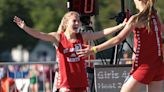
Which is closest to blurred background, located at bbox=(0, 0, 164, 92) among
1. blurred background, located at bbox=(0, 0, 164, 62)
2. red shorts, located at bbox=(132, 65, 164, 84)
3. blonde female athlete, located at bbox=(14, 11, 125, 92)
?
blurred background, located at bbox=(0, 0, 164, 62)

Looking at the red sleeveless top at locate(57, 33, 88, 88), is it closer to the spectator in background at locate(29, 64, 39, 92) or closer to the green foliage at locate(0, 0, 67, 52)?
the spectator in background at locate(29, 64, 39, 92)

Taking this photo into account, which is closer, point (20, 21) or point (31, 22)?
point (20, 21)

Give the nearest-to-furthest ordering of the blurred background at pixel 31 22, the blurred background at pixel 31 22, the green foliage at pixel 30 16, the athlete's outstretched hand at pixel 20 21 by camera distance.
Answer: the athlete's outstretched hand at pixel 20 21 → the blurred background at pixel 31 22 → the green foliage at pixel 30 16 → the blurred background at pixel 31 22

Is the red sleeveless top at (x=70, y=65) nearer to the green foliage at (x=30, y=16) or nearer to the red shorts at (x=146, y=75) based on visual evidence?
the red shorts at (x=146, y=75)

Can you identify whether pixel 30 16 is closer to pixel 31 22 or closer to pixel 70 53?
pixel 31 22

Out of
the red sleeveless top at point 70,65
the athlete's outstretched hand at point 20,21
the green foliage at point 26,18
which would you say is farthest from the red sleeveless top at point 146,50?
the green foliage at point 26,18

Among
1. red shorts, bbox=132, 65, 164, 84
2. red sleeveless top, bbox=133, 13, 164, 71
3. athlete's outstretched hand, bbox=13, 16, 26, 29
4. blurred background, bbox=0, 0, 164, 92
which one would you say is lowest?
red shorts, bbox=132, 65, 164, 84

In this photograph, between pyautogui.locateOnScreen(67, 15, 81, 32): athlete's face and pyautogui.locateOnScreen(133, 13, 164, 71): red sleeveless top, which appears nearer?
pyautogui.locateOnScreen(133, 13, 164, 71): red sleeveless top

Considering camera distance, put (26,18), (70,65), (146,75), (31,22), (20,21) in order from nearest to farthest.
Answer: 1. (146,75)
2. (20,21)
3. (70,65)
4. (26,18)
5. (31,22)

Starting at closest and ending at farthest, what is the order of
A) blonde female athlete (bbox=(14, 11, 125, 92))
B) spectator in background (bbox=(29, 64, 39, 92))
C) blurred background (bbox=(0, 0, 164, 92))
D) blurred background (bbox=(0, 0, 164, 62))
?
blonde female athlete (bbox=(14, 11, 125, 92)), spectator in background (bbox=(29, 64, 39, 92)), blurred background (bbox=(0, 0, 164, 92)), blurred background (bbox=(0, 0, 164, 62))

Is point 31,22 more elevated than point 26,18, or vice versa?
point 26,18

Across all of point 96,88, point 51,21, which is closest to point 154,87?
point 96,88

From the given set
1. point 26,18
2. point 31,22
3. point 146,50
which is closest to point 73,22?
point 146,50

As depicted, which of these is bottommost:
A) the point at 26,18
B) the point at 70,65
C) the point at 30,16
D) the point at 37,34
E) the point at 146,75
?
the point at 146,75
